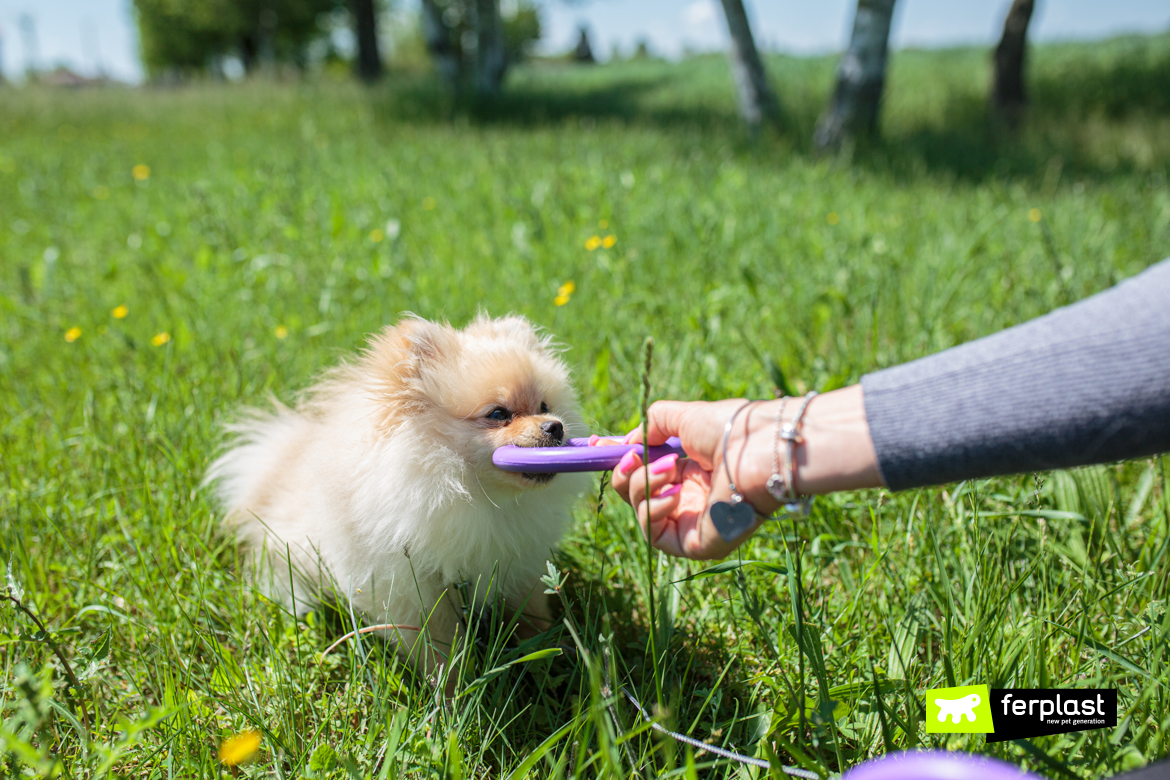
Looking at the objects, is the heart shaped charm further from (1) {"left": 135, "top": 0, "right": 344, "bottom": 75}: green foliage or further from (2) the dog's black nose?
(1) {"left": 135, "top": 0, "right": 344, "bottom": 75}: green foliage

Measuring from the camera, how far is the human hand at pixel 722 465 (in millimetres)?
1209

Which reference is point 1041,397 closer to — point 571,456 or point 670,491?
point 670,491

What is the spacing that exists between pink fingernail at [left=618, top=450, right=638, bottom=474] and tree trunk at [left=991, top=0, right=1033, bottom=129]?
1180cm

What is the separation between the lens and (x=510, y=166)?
244 inches

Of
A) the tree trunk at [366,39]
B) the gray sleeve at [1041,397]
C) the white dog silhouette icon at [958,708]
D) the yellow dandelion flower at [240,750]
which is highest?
the tree trunk at [366,39]

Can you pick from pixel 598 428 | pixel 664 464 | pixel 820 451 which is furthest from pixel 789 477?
pixel 598 428

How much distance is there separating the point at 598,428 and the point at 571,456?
0.84 meters

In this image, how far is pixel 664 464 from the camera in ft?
4.67

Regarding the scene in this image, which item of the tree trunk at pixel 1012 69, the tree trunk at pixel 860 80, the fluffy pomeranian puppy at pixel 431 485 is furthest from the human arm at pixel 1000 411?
the tree trunk at pixel 1012 69

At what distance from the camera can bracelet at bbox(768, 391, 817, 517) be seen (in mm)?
1220

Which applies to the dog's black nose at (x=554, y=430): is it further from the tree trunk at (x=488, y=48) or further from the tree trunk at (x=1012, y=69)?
the tree trunk at (x=1012, y=69)

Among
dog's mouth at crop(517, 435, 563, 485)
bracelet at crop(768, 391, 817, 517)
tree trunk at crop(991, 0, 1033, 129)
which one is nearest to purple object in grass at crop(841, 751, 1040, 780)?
bracelet at crop(768, 391, 817, 517)

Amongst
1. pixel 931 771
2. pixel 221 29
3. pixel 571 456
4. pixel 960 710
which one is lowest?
pixel 960 710

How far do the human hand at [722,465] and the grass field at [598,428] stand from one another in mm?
181
